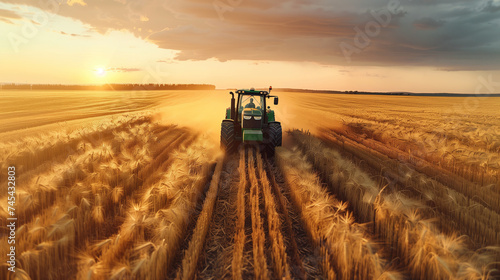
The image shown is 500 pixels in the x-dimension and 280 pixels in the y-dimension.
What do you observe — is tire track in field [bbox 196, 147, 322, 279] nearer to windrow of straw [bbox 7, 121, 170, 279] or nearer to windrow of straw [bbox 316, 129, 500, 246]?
windrow of straw [bbox 7, 121, 170, 279]

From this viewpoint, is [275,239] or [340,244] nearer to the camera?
[340,244]

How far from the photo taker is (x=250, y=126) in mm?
10641

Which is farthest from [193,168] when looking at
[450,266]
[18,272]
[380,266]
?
[450,266]

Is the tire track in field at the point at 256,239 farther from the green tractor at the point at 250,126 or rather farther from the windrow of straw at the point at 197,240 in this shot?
the green tractor at the point at 250,126

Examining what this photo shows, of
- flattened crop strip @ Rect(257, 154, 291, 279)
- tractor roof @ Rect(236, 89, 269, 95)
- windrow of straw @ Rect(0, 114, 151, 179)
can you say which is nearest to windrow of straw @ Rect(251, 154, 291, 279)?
flattened crop strip @ Rect(257, 154, 291, 279)

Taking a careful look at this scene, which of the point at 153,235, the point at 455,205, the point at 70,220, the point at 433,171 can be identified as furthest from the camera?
the point at 433,171

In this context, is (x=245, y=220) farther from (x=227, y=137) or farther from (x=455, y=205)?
(x=227, y=137)

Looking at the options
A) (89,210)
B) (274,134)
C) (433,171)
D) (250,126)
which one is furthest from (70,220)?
(433,171)

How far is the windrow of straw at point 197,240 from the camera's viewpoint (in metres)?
3.71

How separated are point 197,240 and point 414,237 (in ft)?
10.6

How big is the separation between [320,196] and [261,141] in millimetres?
4893

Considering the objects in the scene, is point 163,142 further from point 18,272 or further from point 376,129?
point 376,129

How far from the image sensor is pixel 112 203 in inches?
223

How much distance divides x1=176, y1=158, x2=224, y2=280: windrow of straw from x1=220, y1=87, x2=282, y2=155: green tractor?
4.13 metres
